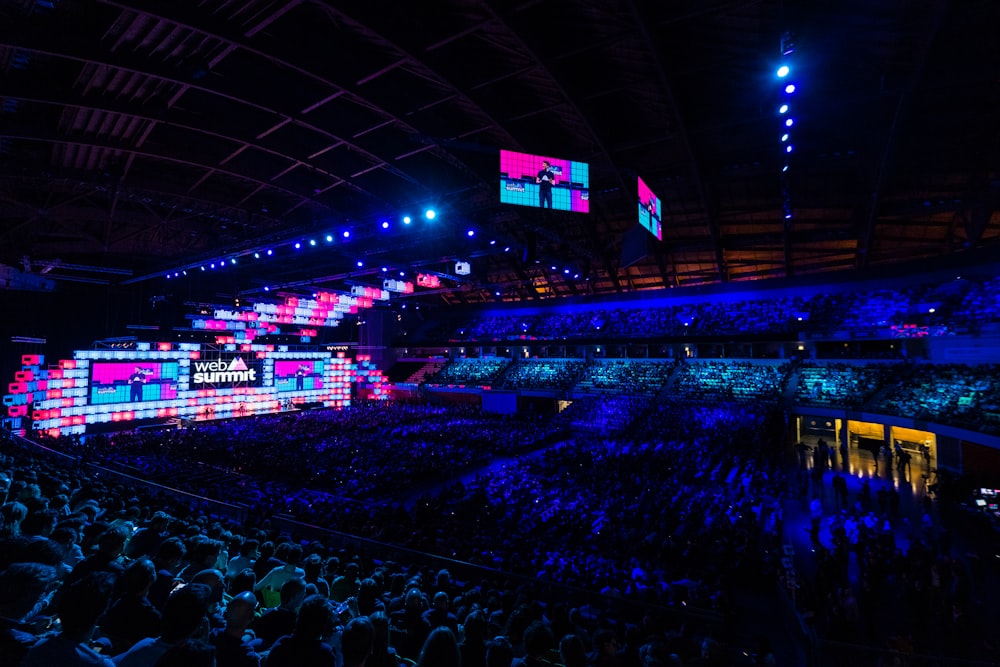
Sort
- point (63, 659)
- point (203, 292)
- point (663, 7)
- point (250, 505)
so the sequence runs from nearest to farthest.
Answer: point (63, 659) < point (663, 7) < point (250, 505) < point (203, 292)

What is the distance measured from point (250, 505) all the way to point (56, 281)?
24.3m

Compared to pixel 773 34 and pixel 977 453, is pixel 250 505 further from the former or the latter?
pixel 977 453

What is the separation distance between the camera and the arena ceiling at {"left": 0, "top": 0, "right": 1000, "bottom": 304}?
1079 centimetres

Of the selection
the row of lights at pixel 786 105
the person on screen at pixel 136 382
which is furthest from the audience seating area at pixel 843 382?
the person on screen at pixel 136 382

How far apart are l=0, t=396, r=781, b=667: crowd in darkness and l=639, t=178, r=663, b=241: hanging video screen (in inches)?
358

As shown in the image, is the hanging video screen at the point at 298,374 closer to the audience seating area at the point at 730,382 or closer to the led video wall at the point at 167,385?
the led video wall at the point at 167,385

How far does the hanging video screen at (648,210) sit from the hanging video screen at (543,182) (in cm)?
301

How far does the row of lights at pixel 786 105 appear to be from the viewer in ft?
36.1

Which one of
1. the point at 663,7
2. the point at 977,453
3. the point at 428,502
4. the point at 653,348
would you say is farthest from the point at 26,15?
the point at 653,348

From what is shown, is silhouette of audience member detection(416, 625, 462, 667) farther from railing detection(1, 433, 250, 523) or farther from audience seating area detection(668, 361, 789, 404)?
audience seating area detection(668, 361, 789, 404)

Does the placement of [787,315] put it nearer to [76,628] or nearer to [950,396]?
[950,396]

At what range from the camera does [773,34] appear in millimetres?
11688

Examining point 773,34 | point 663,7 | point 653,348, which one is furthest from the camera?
point 653,348

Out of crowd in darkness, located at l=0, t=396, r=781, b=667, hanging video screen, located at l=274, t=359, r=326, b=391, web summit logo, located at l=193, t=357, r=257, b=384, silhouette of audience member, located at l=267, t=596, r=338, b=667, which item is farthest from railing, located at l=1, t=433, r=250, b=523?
hanging video screen, located at l=274, t=359, r=326, b=391
